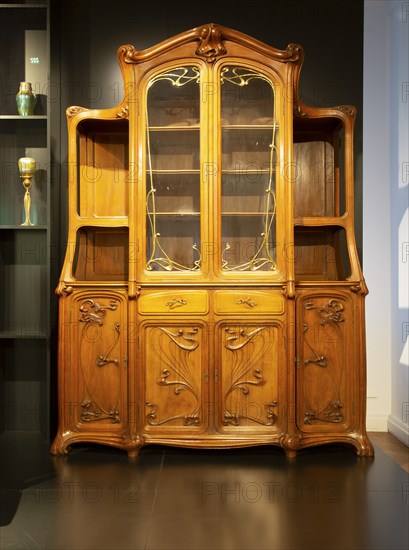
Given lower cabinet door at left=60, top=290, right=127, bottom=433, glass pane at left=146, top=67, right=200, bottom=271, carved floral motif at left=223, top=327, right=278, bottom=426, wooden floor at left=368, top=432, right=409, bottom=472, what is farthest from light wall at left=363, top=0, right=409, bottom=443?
lower cabinet door at left=60, top=290, right=127, bottom=433

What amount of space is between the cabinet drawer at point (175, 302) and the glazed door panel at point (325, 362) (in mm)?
577

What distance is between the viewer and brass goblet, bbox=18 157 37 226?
12.0ft

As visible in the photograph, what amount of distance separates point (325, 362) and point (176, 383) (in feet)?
2.90

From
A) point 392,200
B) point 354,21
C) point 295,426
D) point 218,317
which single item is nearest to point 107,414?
point 218,317

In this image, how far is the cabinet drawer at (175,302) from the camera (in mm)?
3303

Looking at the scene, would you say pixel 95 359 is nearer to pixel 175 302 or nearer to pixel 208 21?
pixel 175 302

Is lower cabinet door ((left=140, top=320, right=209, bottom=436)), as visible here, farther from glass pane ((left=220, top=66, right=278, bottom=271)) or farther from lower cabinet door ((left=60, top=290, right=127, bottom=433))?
glass pane ((left=220, top=66, right=278, bottom=271))

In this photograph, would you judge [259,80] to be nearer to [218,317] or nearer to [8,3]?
[218,317]

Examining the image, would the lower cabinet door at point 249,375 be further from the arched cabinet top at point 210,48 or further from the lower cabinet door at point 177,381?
the arched cabinet top at point 210,48

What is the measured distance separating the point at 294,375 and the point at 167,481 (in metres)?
0.93

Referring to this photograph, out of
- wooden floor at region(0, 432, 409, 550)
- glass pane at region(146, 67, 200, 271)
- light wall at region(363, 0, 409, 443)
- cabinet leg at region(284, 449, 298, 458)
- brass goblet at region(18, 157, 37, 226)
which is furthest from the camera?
light wall at region(363, 0, 409, 443)

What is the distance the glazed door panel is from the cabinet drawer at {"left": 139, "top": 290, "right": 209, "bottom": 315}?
577 millimetres

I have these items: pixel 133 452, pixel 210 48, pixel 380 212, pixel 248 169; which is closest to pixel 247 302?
pixel 248 169

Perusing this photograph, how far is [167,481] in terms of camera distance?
2908mm
